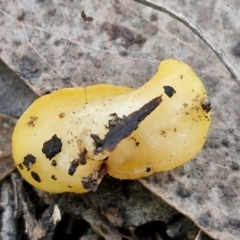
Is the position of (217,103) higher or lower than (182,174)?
higher

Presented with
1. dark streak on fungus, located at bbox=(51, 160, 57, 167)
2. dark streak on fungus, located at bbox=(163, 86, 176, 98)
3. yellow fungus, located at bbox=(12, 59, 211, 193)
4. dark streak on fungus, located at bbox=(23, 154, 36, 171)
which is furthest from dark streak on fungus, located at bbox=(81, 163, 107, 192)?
dark streak on fungus, located at bbox=(163, 86, 176, 98)

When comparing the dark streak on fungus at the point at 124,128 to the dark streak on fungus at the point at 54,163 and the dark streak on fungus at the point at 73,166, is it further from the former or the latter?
the dark streak on fungus at the point at 54,163

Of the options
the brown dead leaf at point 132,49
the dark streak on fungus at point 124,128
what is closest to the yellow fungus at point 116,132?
the dark streak on fungus at point 124,128

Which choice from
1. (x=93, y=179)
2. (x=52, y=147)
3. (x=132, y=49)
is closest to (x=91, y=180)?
(x=93, y=179)

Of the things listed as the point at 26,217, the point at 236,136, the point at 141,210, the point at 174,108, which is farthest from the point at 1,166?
the point at 236,136

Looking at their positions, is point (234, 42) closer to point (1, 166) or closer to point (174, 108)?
point (174, 108)

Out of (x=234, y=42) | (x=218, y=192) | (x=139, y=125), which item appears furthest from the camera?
(x=234, y=42)
